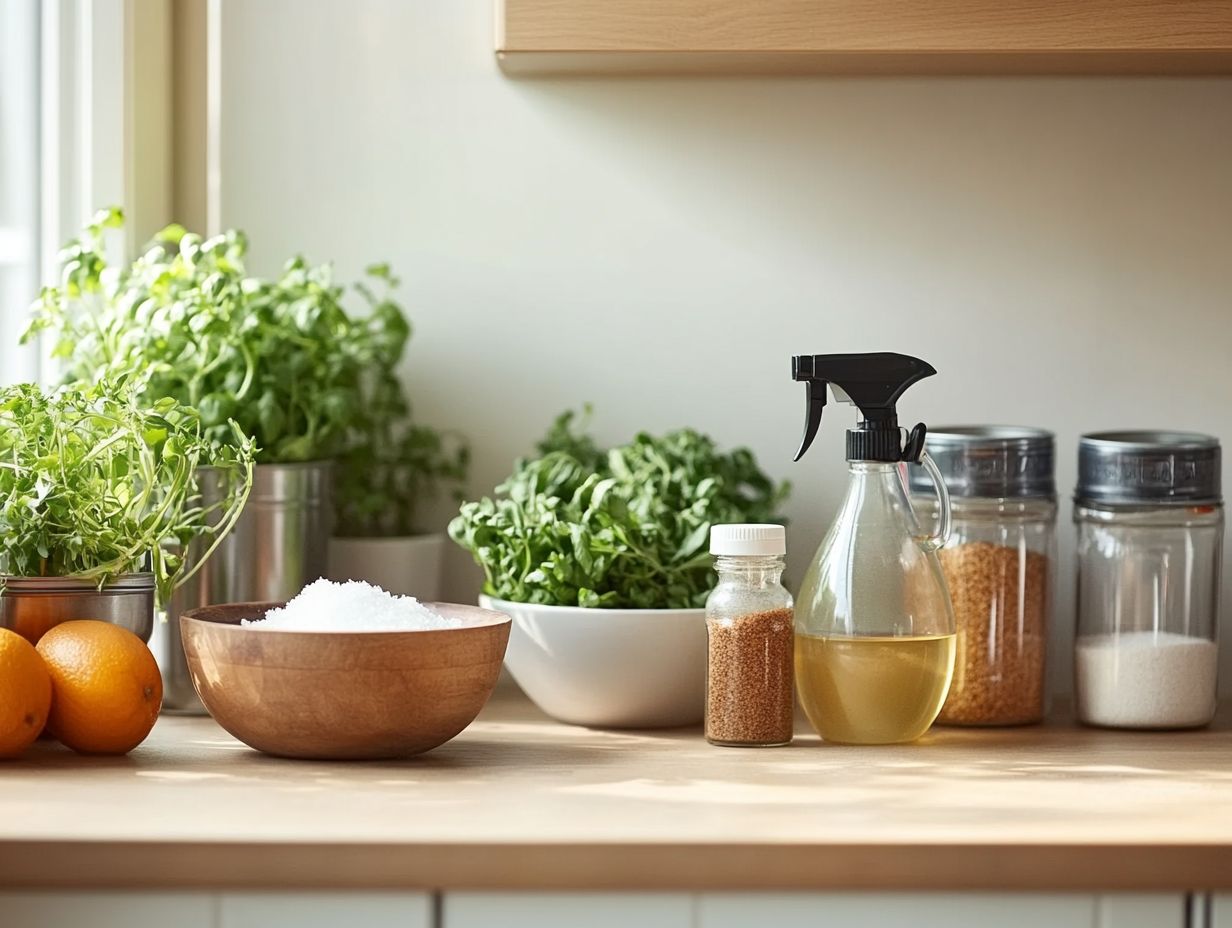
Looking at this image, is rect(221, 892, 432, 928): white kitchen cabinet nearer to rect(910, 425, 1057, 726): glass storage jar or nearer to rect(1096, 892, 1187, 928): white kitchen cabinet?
rect(1096, 892, 1187, 928): white kitchen cabinet

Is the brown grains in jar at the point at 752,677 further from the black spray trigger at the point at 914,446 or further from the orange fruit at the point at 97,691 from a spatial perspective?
the orange fruit at the point at 97,691

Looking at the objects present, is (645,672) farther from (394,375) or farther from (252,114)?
A: (252,114)

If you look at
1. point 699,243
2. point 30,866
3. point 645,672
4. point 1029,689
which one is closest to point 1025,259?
point 699,243

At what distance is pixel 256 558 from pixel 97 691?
0.25 m

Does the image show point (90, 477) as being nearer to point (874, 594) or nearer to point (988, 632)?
point (874, 594)

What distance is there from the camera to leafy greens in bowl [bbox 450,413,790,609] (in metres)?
1.28

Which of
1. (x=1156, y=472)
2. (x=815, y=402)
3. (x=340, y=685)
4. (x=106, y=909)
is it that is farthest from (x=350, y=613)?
(x=1156, y=472)

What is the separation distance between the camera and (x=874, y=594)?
1230 mm

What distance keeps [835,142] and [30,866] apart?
106cm

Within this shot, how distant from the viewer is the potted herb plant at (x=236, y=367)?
1.34 metres

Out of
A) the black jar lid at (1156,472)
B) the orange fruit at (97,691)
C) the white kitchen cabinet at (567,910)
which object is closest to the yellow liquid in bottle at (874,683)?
the black jar lid at (1156,472)

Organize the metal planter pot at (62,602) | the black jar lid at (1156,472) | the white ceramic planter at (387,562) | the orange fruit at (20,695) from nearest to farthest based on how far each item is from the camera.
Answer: the orange fruit at (20,695) → the metal planter pot at (62,602) → the black jar lid at (1156,472) → the white ceramic planter at (387,562)

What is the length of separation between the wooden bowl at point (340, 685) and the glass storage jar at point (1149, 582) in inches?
23.2

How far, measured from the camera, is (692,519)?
4.24ft
